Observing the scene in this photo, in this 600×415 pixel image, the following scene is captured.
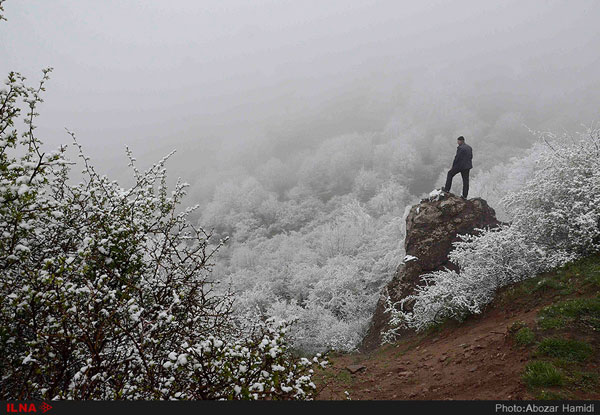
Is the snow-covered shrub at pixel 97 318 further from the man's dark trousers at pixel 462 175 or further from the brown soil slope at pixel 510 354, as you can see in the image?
the man's dark trousers at pixel 462 175

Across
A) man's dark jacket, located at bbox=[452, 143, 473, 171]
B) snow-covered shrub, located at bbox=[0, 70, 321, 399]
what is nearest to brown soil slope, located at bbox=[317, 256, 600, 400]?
snow-covered shrub, located at bbox=[0, 70, 321, 399]

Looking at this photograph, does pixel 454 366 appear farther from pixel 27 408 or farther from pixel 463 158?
pixel 463 158

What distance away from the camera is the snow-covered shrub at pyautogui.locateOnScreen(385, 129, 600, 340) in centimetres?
828

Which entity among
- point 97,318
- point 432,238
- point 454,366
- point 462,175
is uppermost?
point 462,175

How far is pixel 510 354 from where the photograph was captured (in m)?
5.99

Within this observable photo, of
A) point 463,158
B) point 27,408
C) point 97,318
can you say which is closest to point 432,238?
point 463,158

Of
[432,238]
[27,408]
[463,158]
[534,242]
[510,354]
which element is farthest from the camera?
[432,238]

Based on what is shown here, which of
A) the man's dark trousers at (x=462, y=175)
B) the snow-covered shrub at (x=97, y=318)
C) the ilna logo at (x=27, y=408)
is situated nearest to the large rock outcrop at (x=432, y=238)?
the man's dark trousers at (x=462, y=175)

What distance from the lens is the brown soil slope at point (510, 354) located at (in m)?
5.00

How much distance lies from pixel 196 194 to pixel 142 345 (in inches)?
3060

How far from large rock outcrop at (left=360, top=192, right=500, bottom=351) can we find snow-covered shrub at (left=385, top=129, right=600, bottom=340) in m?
2.00

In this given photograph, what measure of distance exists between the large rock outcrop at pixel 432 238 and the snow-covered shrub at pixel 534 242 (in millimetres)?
2002

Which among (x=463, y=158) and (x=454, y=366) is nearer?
(x=454, y=366)

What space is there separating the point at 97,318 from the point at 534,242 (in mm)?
10158
